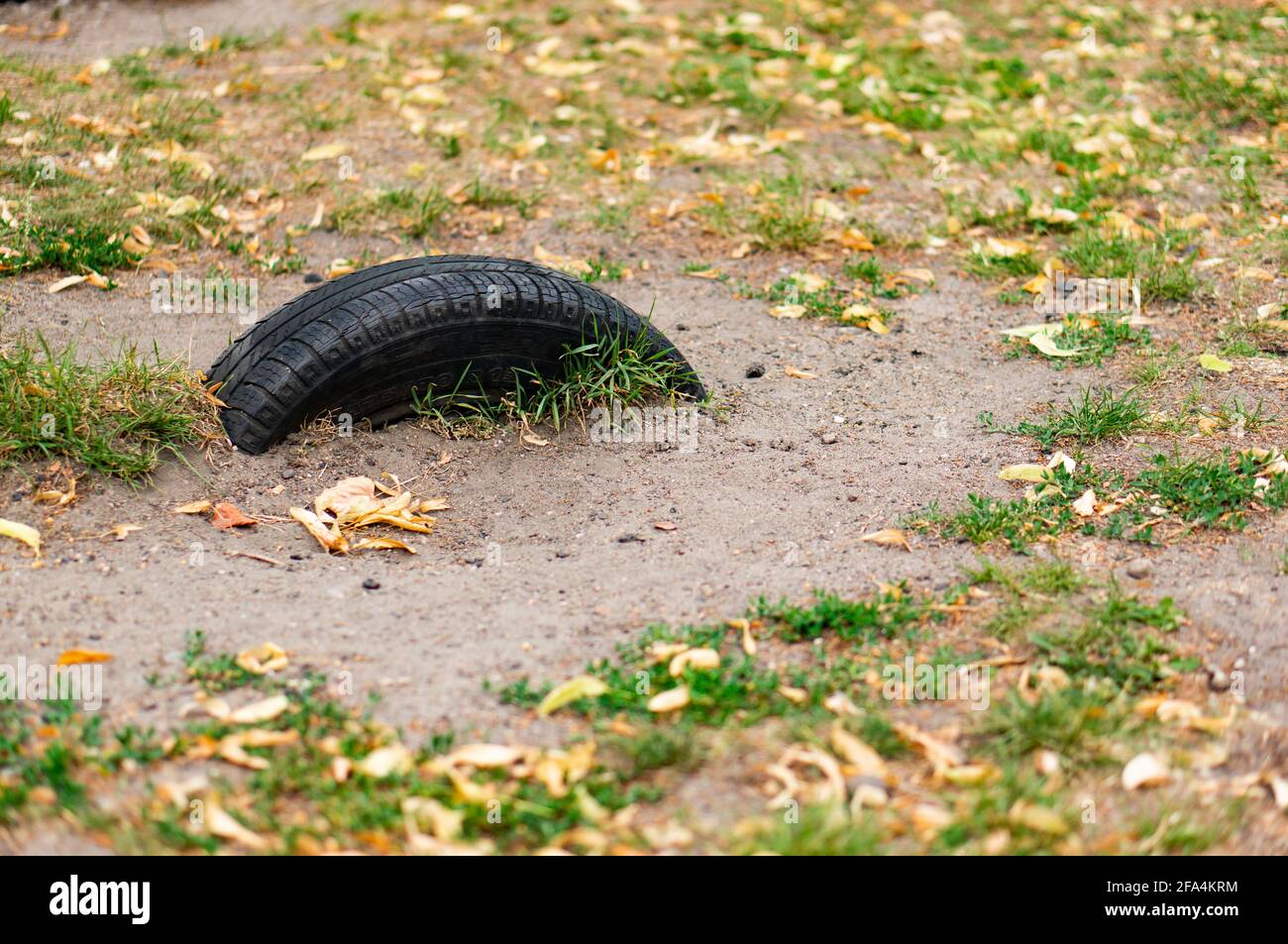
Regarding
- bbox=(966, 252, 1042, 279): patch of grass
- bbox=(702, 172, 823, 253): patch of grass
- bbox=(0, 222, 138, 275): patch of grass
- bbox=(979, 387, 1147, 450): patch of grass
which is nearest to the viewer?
bbox=(979, 387, 1147, 450): patch of grass

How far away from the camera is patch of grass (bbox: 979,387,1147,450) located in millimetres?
4035

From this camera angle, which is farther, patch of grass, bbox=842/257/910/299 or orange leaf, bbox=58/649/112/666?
patch of grass, bbox=842/257/910/299

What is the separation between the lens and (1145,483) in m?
3.74

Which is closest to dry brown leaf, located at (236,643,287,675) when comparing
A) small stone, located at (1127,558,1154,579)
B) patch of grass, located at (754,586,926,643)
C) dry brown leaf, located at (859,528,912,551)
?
patch of grass, located at (754,586,926,643)

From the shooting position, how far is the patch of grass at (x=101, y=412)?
3609 millimetres

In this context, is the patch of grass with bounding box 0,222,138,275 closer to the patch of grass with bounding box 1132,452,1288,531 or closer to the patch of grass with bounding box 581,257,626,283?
the patch of grass with bounding box 581,257,626,283

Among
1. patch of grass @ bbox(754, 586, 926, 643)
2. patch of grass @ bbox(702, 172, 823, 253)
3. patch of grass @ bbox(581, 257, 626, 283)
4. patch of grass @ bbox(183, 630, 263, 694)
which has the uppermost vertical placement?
patch of grass @ bbox(702, 172, 823, 253)

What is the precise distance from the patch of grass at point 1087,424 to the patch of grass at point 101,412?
250cm

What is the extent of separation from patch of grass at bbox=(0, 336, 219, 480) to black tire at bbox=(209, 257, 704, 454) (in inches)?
4.9

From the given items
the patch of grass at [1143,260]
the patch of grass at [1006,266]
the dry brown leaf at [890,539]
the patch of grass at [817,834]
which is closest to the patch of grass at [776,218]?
the patch of grass at [1006,266]

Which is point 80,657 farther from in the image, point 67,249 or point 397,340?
point 67,249

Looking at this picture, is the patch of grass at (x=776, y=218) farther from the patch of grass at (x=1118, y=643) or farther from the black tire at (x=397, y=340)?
the patch of grass at (x=1118, y=643)
